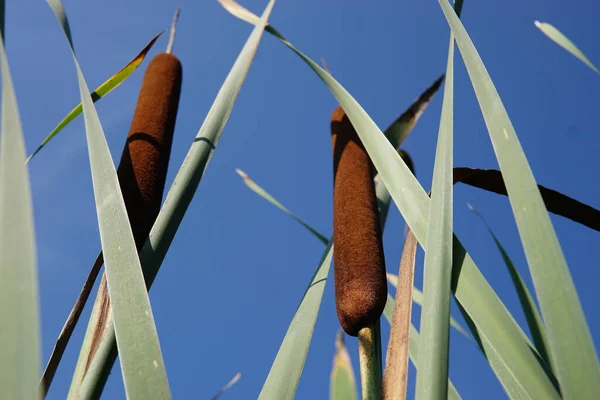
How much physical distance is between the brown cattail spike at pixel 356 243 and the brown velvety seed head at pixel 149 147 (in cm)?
38

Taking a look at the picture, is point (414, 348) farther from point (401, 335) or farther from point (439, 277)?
point (439, 277)

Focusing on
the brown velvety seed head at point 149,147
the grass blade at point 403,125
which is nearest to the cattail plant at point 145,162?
the brown velvety seed head at point 149,147

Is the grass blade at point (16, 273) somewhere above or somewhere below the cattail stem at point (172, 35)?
below

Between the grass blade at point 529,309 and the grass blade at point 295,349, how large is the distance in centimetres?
43

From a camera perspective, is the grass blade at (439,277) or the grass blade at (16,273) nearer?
the grass blade at (16,273)

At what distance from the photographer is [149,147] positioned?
4.07 ft

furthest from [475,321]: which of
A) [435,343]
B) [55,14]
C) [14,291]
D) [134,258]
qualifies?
[55,14]

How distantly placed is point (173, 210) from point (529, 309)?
2.69 feet

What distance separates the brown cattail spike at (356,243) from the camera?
1181 millimetres

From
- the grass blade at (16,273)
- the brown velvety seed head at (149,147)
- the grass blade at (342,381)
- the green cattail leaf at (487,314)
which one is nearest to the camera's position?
the grass blade at (16,273)

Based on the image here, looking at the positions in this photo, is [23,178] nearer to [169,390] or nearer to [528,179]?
[169,390]

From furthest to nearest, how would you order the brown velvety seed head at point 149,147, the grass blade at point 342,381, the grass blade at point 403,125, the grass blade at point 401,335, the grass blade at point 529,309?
the grass blade at point 403,125, the grass blade at point 529,309, the brown velvety seed head at point 149,147, the grass blade at point 401,335, the grass blade at point 342,381

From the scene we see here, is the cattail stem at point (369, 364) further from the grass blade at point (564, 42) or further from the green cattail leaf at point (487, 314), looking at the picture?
the grass blade at point (564, 42)

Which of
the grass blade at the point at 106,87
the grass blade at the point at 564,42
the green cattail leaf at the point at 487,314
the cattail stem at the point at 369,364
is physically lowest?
the cattail stem at the point at 369,364
